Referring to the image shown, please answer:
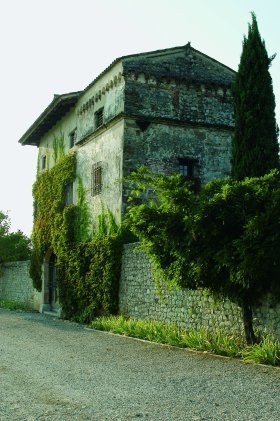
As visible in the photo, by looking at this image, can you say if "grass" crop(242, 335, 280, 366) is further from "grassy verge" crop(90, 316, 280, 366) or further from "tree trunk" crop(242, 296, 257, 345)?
"tree trunk" crop(242, 296, 257, 345)

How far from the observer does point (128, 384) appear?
7.93 m

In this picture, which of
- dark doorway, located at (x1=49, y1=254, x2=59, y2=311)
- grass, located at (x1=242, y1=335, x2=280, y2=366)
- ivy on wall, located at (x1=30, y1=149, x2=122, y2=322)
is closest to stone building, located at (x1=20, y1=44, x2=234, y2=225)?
ivy on wall, located at (x1=30, y1=149, x2=122, y2=322)

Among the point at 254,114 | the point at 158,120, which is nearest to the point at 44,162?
the point at 158,120

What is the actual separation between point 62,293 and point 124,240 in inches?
192

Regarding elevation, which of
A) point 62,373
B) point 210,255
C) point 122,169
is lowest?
point 62,373

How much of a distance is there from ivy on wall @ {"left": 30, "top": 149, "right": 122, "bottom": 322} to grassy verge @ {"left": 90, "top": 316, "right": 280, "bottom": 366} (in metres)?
1.88

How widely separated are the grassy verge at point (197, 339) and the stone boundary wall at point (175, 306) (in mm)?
222

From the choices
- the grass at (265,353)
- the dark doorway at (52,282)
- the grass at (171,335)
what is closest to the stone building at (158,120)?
the grass at (171,335)

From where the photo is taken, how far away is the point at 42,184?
26500 mm

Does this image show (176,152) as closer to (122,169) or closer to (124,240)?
(122,169)

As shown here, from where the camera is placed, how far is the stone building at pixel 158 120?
63.6 feet

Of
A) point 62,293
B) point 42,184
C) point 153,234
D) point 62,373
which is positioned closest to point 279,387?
point 62,373

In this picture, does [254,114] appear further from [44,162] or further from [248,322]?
[44,162]

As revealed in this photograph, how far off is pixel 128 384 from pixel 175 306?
609 cm
